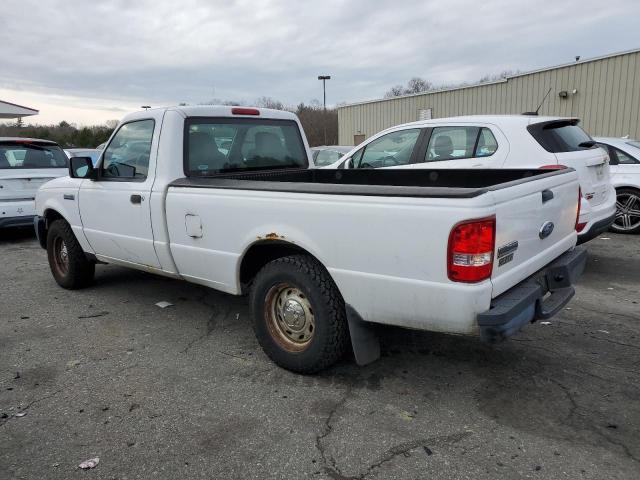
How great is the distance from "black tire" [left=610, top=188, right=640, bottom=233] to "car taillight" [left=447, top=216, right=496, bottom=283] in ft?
21.6

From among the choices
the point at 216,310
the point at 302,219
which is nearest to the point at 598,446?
the point at 302,219

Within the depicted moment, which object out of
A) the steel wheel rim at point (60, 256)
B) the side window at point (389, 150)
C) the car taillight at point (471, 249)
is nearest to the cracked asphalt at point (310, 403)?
the car taillight at point (471, 249)

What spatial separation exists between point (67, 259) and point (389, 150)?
4.07m

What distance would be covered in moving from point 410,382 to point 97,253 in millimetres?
3430

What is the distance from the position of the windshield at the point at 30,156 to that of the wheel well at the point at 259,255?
22.2ft

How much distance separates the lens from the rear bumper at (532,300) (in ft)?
8.73

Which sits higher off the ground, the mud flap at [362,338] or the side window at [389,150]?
the side window at [389,150]

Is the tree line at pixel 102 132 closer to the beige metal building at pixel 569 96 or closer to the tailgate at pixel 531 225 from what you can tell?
the beige metal building at pixel 569 96

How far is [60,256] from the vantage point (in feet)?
19.5

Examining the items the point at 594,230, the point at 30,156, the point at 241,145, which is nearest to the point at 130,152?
the point at 241,145

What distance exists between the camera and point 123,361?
3910mm

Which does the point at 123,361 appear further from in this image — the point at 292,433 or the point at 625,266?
the point at 625,266

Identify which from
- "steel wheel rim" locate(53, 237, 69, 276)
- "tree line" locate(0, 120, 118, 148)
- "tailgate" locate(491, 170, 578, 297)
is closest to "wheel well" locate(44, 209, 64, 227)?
"steel wheel rim" locate(53, 237, 69, 276)

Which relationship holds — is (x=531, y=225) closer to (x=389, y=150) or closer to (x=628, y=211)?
(x=389, y=150)
